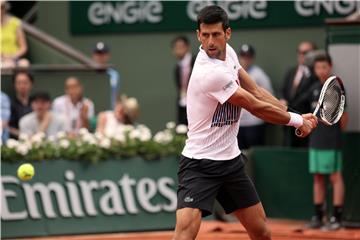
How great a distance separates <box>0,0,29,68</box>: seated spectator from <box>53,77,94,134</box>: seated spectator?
834 millimetres

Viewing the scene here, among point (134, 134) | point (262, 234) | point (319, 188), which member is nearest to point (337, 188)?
point (319, 188)

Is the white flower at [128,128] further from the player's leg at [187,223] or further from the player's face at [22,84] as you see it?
the player's leg at [187,223]

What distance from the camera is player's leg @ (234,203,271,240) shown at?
7.48m

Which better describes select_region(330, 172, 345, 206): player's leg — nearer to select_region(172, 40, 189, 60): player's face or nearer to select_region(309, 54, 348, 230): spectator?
select_region(309, 54, 348, 230): spectator

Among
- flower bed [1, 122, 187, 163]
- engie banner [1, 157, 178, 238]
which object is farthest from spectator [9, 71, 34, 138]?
engie banner [1, 157, 178, 238]

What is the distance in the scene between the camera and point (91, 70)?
14.0m

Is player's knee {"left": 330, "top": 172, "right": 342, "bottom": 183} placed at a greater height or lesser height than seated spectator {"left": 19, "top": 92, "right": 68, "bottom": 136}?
lesser

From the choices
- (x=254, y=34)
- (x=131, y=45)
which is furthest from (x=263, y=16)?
(x=131, y=45)

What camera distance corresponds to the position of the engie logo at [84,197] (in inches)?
446

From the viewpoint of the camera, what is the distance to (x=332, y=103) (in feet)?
25.8

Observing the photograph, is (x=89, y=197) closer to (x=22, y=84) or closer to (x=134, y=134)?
(x=134, y=134)

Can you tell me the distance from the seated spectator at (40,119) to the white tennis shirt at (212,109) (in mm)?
5338

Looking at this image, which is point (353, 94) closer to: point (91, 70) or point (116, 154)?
point (116, 154)

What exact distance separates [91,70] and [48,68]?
0.61m
